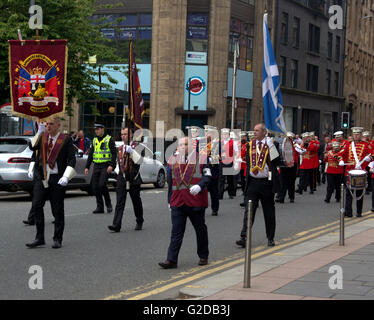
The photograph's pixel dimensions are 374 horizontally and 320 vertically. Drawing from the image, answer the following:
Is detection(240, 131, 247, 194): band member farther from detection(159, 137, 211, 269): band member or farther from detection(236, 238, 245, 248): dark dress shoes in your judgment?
detection(159, 137, 211, 269): band member

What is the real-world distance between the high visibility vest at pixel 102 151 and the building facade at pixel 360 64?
49.0 meters

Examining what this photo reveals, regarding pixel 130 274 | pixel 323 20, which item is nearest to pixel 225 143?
pixel 130 274

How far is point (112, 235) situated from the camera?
11.9 m

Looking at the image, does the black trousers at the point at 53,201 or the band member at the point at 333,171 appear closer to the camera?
the black trousers at the point at 53,201

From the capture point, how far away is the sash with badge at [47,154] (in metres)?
10.5

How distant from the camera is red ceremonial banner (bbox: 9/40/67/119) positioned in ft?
39.8

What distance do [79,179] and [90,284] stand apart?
37.7 ft

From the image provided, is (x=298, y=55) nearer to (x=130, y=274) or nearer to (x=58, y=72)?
(x=58, y=72)

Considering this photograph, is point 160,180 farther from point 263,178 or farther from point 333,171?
point 263,178

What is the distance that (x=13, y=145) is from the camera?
58.4 feet

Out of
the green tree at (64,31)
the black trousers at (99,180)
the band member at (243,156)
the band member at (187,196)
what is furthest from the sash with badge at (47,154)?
the green tree at (64,31)

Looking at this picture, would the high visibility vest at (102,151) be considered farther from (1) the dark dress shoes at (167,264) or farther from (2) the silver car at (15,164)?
(1) the dark dress shoes at (167,264)

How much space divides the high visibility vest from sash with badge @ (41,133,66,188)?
4179 millimetres

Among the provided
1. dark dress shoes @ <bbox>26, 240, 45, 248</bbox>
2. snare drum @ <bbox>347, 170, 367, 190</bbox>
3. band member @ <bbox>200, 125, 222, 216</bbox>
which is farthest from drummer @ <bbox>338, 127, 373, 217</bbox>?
dark dress shoes @ <bbox>26, 240, 45, 248</bbox>
